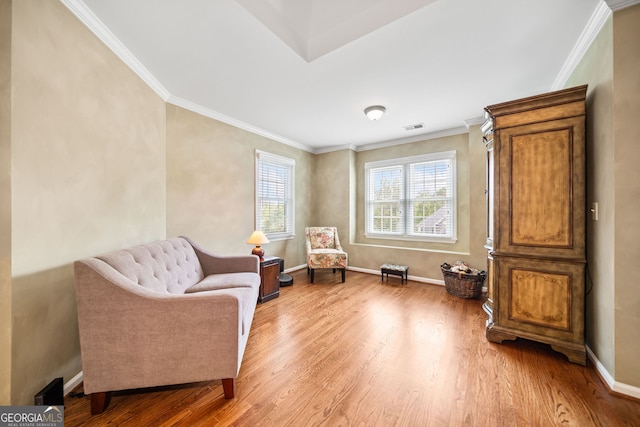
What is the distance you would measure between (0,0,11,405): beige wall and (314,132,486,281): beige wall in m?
4.23

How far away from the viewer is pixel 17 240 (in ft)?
4.21

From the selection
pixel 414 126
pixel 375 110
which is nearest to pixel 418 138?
pixel 414 126

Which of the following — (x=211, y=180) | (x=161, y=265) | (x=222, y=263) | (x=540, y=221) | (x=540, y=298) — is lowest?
(x=540, y=298)

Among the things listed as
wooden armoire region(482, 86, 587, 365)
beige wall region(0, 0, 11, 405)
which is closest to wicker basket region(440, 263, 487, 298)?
wooden armoire region(482, 86, 587, 365)

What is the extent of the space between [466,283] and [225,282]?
3115 millimetres

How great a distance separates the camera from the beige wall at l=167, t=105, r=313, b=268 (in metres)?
2.93

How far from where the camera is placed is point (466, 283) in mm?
3217

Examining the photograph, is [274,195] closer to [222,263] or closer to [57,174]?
[222,263]

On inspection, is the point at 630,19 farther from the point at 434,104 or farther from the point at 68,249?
the point at 68,249

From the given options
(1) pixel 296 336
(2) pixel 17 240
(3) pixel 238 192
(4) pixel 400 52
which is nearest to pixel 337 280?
(1) pixel 296 336

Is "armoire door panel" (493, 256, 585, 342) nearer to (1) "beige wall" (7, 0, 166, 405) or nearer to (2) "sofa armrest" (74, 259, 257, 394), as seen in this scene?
(2) "sofa armrest" (74, 259, 257, 394)

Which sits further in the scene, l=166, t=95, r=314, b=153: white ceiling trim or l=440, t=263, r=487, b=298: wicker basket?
l=440, t=263, r=487, b=298: wicker basket

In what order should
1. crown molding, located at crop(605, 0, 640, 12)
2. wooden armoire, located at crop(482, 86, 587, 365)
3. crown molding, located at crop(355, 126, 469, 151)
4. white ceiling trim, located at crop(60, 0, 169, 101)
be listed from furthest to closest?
1. crown molding, located at crop(355, 126, 469, 151)
2. wooden armoire, located at crop(482, 86, 587, 365)
3. white ceiling trim, located at crop(60, 0, 169, 101)
4. crown molding, located at crop(605, 0, 640, 12)

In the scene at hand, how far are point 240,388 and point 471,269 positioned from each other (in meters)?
3.30
